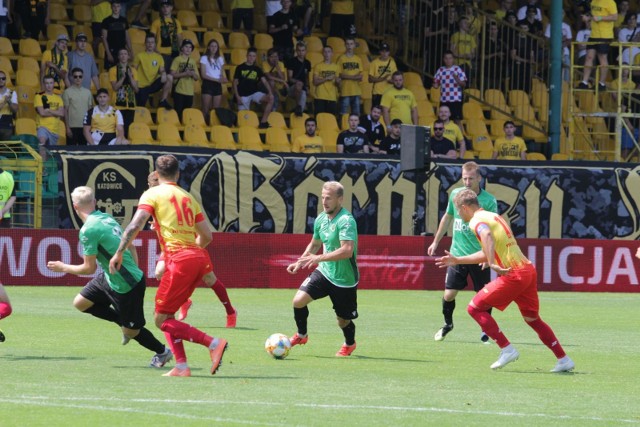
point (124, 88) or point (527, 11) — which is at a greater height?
point (527, 11)

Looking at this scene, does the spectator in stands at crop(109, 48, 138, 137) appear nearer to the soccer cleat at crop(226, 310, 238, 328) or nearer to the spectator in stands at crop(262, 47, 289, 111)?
the spectator in stands at crop(262, 47, 289, 111)

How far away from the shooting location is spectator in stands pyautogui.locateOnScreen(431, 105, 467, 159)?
27984mm

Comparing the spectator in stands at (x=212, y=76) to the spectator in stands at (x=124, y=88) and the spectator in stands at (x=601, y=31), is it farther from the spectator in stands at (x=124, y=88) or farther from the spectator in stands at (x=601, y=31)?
the spectator in stands at (x=601, y=31)

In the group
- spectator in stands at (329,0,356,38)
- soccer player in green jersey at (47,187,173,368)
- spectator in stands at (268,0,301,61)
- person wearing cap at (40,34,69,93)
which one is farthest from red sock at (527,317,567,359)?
spectator in stands at (329,0,356,38)

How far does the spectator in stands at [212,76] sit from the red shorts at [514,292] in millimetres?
15763

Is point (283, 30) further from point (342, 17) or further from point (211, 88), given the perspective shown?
point (211, 88)

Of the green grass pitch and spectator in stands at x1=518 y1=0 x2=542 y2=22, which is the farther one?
spectator in stands at x1=518 y1=0 x2=542 y2=22

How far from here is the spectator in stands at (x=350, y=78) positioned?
28.8m

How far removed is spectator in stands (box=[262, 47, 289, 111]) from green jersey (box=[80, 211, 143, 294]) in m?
16.5

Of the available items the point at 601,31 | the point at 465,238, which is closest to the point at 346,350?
the point at 465,238

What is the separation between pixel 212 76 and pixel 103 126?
334 centimetres

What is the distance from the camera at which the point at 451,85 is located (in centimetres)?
2922

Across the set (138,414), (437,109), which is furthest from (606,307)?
(138,414)

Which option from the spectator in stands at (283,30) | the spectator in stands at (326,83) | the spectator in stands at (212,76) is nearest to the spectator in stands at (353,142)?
the spectator in stands at (326,83)
